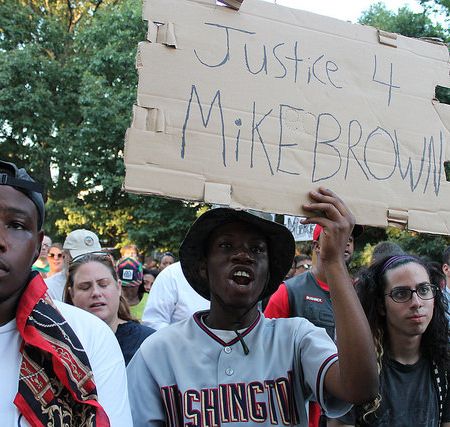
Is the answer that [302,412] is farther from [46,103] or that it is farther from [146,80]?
[46,103]

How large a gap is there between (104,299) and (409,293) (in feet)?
5.58

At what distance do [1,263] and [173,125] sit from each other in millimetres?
633

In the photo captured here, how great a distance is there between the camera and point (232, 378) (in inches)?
75.0

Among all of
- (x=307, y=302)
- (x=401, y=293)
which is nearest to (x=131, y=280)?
(x=307, y=302)

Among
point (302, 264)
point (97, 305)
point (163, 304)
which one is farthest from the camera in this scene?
point (302, 264)

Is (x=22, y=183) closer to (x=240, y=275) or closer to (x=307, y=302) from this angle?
(x=240, y=275)

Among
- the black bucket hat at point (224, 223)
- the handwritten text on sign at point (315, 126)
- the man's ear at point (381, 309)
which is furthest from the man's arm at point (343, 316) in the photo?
the man's ear at point (381, 309)

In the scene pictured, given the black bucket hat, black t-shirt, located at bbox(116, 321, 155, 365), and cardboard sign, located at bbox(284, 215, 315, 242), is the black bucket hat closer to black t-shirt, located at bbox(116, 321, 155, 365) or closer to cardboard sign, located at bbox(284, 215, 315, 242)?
black t-shirt, located at bbox(116, 321, 155, 365)

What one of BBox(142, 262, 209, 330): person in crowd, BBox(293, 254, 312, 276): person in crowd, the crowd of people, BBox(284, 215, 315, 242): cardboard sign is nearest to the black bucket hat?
the crowd of people

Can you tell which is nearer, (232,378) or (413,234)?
(232,378)

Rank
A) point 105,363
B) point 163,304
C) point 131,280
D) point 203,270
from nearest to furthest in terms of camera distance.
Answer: point 105,363 → point 203,270 → point 163,304 → point 131,280

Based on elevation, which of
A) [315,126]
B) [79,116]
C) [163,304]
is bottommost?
[163,304]

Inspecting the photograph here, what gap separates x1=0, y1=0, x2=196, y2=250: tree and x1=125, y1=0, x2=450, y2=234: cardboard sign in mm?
15350

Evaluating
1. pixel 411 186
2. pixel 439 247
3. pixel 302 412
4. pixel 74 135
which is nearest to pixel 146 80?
pixel 411 186
